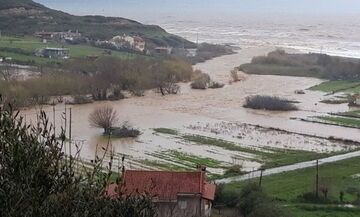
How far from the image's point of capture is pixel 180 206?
47.7 feet

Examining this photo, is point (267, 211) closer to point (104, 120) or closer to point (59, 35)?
point (104, 120)

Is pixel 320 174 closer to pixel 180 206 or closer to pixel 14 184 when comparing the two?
pixel 180 206

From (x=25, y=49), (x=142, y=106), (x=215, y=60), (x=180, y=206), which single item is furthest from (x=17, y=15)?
(x=180, y=206)

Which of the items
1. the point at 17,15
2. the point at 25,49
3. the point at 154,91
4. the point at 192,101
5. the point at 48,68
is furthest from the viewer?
the point at 17,15

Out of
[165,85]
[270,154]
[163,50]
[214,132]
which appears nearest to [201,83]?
[165,85]

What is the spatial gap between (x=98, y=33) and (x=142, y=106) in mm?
37435

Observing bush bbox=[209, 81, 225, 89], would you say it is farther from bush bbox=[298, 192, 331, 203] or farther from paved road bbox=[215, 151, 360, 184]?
bush bbox=[298, 192, 331, 203]

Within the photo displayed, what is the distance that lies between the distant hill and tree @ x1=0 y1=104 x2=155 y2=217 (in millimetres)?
67282

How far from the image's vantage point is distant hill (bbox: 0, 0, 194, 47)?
7316 cm

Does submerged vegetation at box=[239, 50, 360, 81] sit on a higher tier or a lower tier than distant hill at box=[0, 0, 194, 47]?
lower

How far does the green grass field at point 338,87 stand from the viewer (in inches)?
1759

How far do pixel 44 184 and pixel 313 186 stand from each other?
15.9 metres

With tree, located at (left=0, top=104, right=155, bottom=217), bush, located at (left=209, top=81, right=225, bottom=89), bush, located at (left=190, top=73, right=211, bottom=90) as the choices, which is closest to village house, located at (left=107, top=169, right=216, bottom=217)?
tree, located at (left=0, top=104, right=155, bottom=217)

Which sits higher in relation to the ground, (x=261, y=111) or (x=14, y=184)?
(x=14, y=184)
